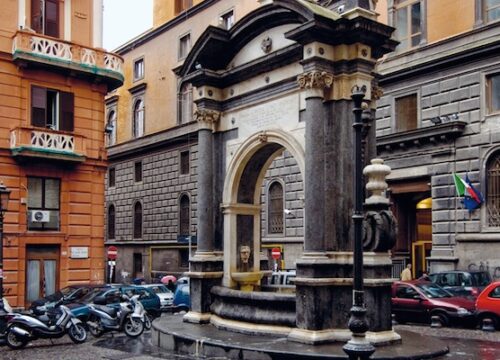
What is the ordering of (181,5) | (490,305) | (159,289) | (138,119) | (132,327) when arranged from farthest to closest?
(138,119)
(181,5)
(159,289)
(490,305)
(132,327)

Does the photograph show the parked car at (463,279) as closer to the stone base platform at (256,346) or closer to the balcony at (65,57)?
the stone base platform at (256,346)

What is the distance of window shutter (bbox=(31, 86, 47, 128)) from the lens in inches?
1123

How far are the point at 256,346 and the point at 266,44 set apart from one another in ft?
22.8

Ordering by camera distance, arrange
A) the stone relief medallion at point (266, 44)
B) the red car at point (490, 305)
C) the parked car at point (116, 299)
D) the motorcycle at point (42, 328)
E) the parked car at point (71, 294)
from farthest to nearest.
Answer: the parked car at point (71, 294), the parked car at point (116, 299), the red car at point (490, 305), the motorcycle at point (42, 328), the stone relief medallion at point (266, 44)

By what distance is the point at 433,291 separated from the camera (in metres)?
23.2

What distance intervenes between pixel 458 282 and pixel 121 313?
12282 mm

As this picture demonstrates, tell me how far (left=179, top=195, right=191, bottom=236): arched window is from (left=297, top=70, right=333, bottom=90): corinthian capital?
99.8 feet

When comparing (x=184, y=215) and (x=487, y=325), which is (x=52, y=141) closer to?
(x=487, y=325)

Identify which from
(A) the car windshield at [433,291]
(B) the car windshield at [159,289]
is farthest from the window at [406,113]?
(B) the car windshield at [159,289]

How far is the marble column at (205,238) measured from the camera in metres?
17.5

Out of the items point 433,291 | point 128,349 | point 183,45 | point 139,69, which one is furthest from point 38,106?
point 139,69

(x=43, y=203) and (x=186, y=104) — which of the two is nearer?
(x=43, y=203)

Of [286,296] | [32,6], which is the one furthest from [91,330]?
[32,6]

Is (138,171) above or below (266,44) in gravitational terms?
below
